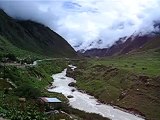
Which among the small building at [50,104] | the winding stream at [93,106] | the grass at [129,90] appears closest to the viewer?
the small building at [50,104]

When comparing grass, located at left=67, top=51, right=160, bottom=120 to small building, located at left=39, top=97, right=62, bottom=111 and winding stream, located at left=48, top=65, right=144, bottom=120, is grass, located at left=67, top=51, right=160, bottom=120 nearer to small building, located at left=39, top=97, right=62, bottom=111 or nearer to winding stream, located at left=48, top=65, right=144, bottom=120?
winding stream, located at left=48, top=65, right=144, bottom=120

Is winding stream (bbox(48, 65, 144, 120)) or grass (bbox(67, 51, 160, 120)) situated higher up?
grass (bbox(67, 51, 160, 120))

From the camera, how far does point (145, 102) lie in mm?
115625

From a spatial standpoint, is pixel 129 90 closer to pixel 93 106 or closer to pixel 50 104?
pixel 93 106

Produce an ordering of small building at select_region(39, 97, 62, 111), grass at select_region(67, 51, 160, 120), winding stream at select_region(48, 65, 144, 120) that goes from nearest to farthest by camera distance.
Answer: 1. small building at select_region(39, 97, 62, 111)
2. winding stream at select_region(48, 65, 144, 120)
3. grass at select_region(67, 51, 160, 120)

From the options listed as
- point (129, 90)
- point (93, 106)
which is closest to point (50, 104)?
point (93, 106)

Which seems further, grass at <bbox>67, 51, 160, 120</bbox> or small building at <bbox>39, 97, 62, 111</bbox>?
grass at <bbox>67, 51, 160, 120</bbox>

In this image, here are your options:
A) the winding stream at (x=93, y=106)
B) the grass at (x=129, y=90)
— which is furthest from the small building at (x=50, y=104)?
the grass at (x=129, y=90)

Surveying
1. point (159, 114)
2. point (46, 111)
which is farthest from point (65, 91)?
point (46, 111)

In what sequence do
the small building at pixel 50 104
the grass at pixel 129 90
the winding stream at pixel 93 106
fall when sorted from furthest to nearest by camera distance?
the grass at pixel 129 90
the winding stream at pixel 93 106
the small building at pixel 50 104

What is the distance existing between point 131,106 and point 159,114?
1079 cm

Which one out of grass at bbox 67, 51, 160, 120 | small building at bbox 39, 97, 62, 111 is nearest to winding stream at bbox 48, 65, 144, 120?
grass at bbox 67, 51, 160, 120

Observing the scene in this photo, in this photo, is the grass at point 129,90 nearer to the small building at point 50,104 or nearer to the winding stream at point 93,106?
the winding stream at point 93,106

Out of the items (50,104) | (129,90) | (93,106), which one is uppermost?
(50,104)
